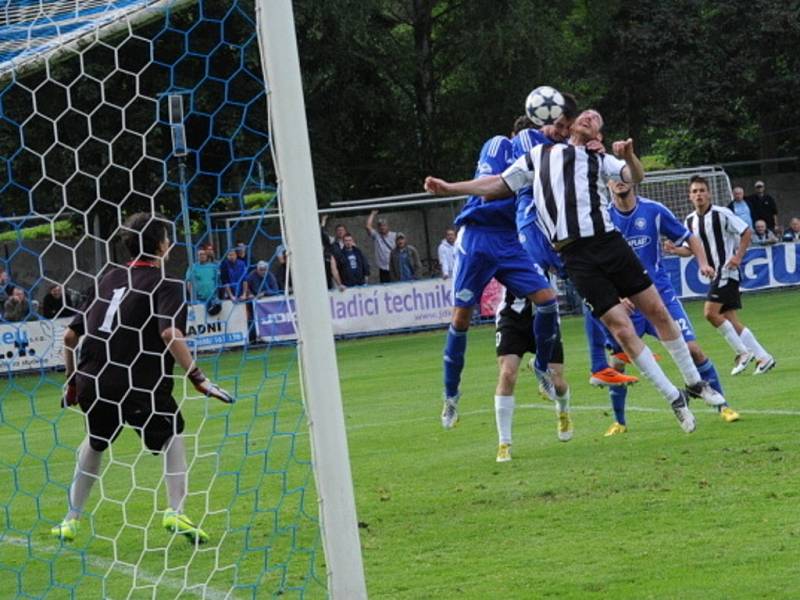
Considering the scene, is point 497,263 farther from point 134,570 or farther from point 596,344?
point 134,570

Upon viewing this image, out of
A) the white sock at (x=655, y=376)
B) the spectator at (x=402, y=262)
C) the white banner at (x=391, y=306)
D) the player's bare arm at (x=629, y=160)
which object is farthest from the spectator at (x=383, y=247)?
the white sock at (x=655, y=376)

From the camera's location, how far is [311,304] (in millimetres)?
5672

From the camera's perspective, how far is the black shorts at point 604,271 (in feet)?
32.0

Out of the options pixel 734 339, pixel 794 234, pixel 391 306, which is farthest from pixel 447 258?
pixel 734 339

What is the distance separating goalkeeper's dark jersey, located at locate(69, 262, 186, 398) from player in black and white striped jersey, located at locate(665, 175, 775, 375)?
7930 mm

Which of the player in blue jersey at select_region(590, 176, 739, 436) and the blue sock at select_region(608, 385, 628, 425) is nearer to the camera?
the blue sock at select_region(608, 385, 628, 425)

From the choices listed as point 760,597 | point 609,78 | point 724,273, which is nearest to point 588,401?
point 724,273

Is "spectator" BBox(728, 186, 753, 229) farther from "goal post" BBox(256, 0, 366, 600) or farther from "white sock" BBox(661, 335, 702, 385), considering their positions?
"goal post" BBox(256, 0, 366, 600)

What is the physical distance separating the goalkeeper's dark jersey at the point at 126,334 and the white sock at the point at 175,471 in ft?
0.94

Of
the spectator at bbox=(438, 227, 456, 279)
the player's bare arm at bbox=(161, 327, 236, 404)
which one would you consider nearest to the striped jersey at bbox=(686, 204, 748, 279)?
the player's bare arm at bbox=(161, 327, 236, 404)

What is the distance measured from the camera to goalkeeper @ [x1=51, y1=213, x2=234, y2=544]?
801 cm

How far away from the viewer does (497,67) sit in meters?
35.7

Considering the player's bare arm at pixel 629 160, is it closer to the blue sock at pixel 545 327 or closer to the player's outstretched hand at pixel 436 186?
the player's outstretched hand at pixel 436 186

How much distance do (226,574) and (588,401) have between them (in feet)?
22.6
